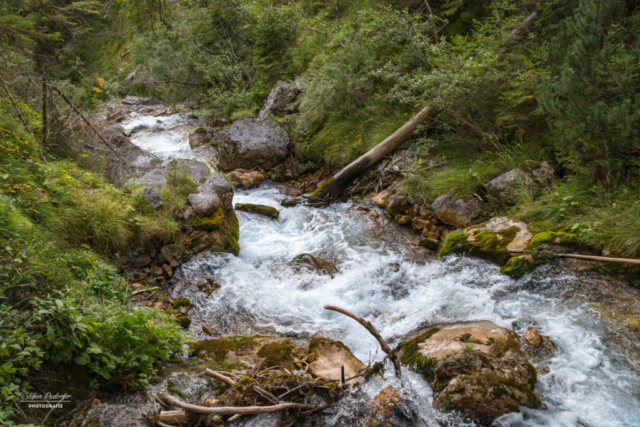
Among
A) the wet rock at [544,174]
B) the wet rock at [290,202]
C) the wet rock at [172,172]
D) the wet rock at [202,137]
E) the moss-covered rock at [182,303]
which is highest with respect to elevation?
the wet rock at [544,174]

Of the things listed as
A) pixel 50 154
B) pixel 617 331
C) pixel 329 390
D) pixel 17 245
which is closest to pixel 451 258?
pixel 617 331

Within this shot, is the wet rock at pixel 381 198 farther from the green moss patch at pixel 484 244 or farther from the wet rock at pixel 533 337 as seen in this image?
the wet rock at pixel 533 337

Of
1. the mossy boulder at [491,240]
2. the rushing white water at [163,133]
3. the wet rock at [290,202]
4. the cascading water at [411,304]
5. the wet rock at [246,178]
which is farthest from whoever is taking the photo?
the rushing white water at [163,133]

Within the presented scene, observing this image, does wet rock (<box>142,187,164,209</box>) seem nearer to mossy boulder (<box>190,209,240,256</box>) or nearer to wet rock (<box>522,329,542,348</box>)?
mossy boulder (<box>190,209,240,256</box>)

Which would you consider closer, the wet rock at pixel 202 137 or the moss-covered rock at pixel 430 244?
the moss-covered rock at pixel 430 244

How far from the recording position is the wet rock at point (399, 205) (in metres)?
7.75

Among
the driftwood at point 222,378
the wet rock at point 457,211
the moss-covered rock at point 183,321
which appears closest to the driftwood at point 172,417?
the driftwood at point 222,378

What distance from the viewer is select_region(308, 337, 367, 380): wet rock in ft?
11.5

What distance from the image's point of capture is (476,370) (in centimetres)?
328

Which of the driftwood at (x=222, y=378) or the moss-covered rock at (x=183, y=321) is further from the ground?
the driftwood at (x=222, y=378)

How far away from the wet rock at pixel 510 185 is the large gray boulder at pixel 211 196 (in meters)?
5.18

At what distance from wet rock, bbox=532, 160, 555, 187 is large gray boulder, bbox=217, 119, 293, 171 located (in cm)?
722

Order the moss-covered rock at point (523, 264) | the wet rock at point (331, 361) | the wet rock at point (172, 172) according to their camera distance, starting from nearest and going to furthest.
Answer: the wet rock at point (331, 361), the moss-covered rock at point (523, 264), the wet rock at point (172, 172)

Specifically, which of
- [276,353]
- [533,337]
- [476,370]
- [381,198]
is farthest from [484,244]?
[276,353]
